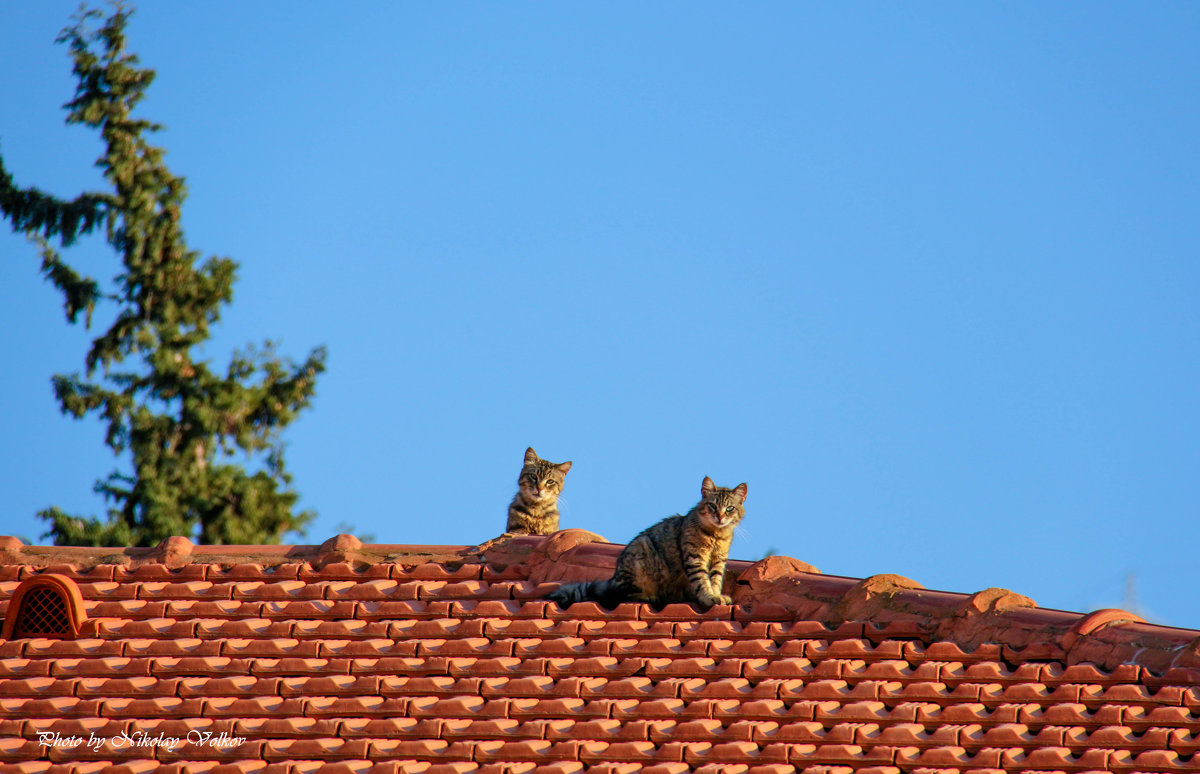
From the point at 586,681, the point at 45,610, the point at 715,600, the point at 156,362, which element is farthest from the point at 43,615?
the point at 156,362

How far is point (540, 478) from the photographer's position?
447 inches

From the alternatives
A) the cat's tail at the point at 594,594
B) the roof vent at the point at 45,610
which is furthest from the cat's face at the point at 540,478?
the roof vent at the point at 45,610

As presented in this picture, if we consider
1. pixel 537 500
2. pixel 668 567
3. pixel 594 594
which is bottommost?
pixel 594 594

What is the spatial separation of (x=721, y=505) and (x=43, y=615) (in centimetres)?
433

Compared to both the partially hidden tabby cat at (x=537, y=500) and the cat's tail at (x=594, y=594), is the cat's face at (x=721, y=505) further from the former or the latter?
the partially hidden tabby cat at (x=537, y=500)

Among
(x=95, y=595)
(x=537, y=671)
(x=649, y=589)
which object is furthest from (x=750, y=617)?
(x=95, y=595)

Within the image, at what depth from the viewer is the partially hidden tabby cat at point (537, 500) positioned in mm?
11203

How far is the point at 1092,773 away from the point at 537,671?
2.95m

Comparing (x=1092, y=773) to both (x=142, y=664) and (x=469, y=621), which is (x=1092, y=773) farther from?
(x=142, y=664)

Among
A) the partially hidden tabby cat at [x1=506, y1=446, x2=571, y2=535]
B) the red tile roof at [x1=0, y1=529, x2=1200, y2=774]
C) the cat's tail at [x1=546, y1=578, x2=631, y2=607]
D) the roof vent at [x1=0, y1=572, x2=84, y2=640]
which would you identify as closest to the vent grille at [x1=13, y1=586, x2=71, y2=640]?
the roof vent at [x1=0, y1=572, x2=84, y2=640]

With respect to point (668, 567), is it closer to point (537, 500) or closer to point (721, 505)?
point (721, 505)

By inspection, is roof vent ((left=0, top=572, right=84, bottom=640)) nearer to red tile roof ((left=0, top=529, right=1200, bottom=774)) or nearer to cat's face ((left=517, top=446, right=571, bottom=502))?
red tile roof ((left=0, top=529, right=1200, bottom=774))

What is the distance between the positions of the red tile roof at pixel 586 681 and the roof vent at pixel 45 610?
9cm

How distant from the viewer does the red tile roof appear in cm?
691
